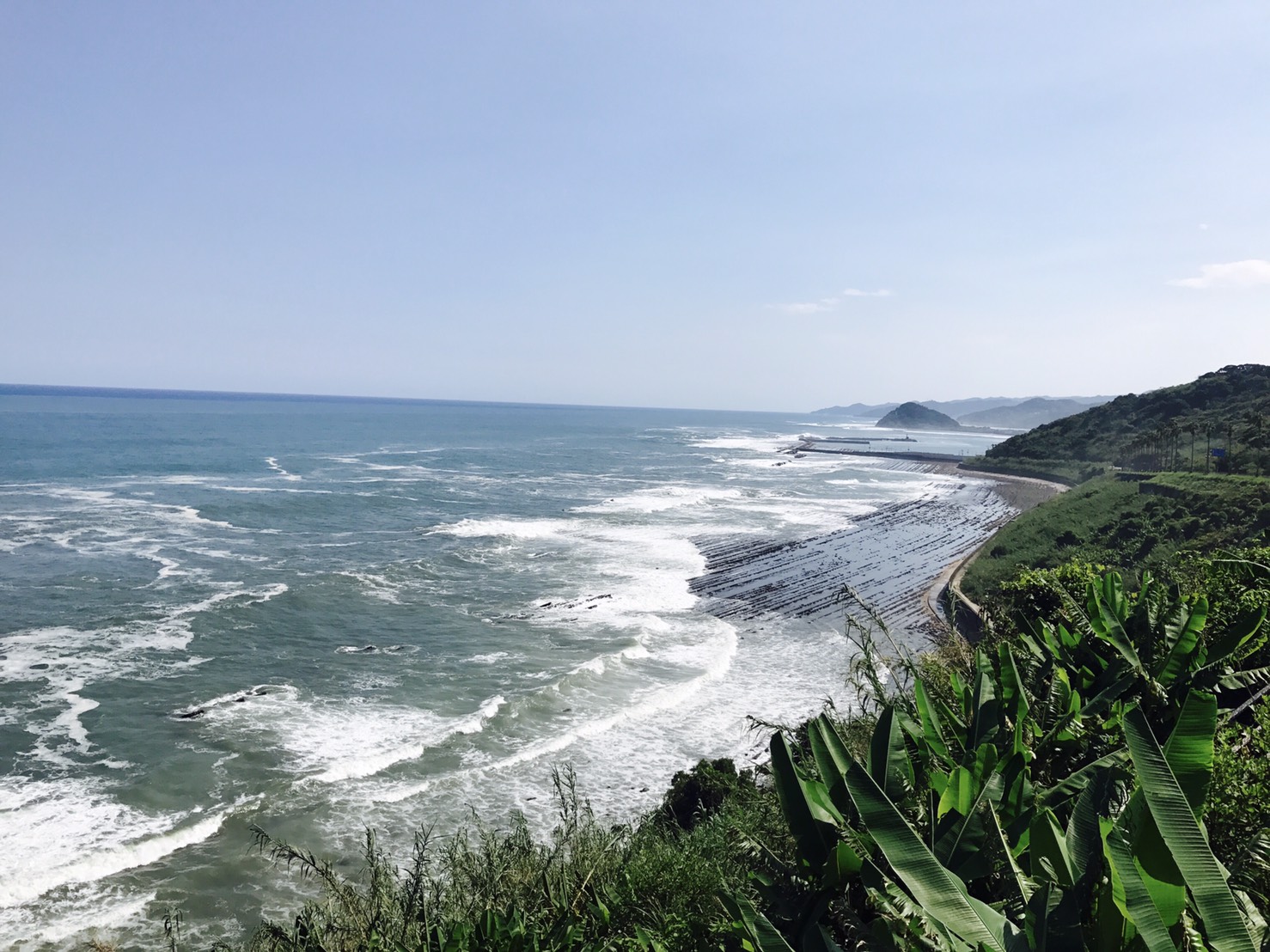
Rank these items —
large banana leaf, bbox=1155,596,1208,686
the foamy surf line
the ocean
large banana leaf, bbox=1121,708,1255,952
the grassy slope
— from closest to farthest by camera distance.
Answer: large banana leaf, bbox=1121,708,1255,952
large banana leaf, bbox=1155,596,1208,686
the ocean
the grassy slope
the foamy surf line

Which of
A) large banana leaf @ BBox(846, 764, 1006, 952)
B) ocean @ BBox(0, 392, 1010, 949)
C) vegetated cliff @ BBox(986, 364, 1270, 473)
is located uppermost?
vegetated cliff @ BBox(986, 364, 1270, 473)

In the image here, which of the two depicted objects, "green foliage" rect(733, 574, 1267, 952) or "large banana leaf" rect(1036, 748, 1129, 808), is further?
"large banana leaf" rect(1036, 748, 1129, 808)

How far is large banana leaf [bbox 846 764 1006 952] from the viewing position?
3.97 m

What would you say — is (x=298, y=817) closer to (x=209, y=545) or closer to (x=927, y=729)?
(x=927, y=729)

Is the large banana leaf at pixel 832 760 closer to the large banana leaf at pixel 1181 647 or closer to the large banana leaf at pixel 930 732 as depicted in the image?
the large banana leaf at pixel 930 732

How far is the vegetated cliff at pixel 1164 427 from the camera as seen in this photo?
64812mm

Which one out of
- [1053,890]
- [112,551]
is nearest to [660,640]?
[1053,890]

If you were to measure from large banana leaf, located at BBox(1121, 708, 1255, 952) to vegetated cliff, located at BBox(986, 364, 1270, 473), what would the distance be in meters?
64.3

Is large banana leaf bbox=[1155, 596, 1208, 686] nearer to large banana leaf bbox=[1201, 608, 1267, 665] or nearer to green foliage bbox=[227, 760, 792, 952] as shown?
large banana leaf bbox=[1201, 608, 1267, 665]

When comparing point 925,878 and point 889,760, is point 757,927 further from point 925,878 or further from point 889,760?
point 889,760

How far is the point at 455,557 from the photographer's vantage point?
38.4m

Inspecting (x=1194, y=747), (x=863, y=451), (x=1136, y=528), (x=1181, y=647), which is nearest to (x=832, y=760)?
(x=1194, y=747)

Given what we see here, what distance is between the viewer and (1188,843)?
3.82 meters

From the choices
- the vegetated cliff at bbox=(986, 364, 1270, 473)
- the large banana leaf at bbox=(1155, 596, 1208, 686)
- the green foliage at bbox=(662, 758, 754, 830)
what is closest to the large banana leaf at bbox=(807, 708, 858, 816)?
the large banana leaf at bbox=(1155, 596, 1208, 686)
